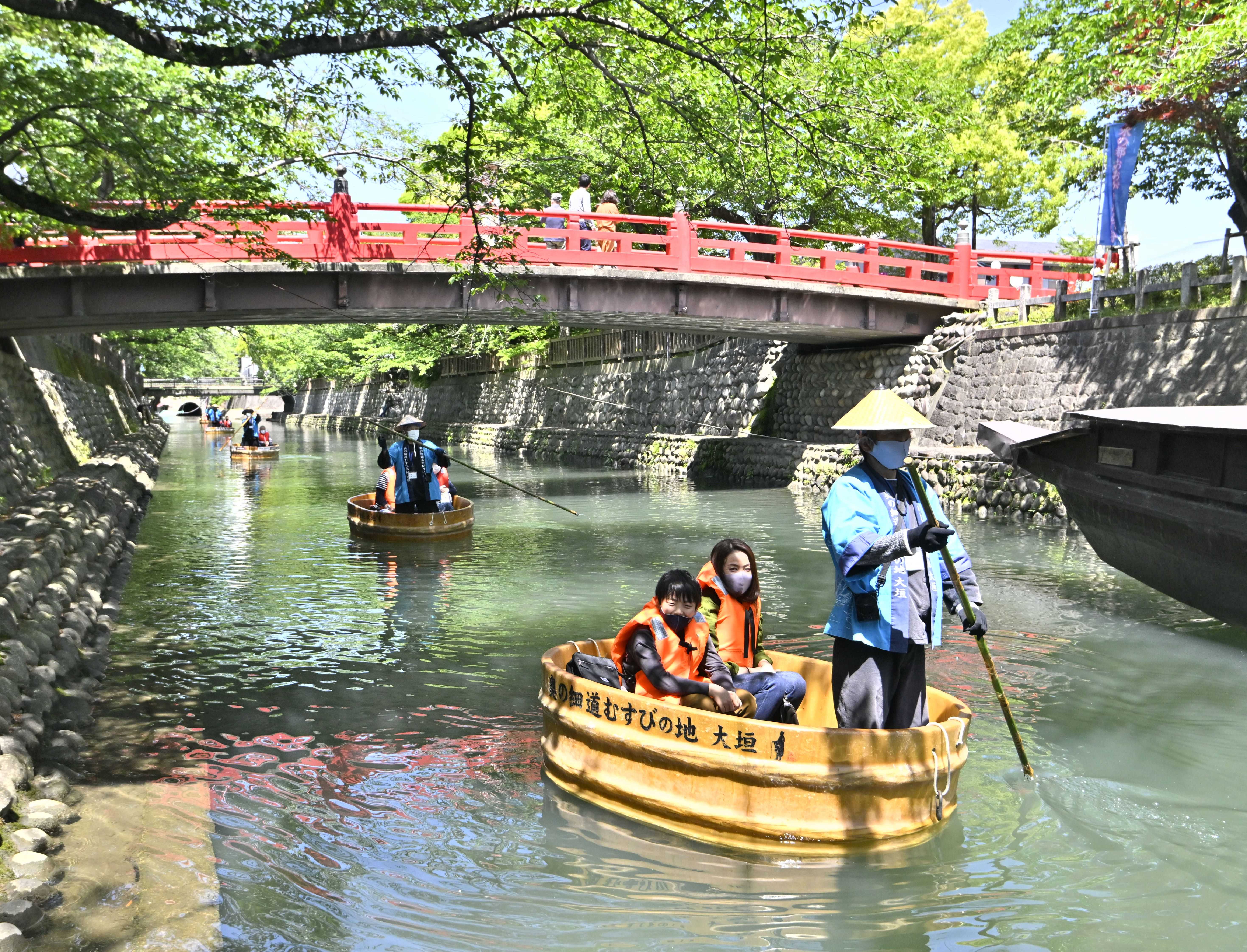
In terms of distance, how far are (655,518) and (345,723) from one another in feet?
43.9

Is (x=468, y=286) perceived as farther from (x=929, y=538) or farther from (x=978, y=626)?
(x=929, y=538)

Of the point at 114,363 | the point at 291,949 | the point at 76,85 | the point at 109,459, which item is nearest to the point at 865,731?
the point at 291,949

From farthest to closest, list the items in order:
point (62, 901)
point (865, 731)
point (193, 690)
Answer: point (193, 690) < point (865, 731) < point (62, 901)

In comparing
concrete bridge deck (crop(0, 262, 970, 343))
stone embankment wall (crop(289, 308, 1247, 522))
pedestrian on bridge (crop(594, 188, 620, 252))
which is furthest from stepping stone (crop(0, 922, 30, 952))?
pedestrian on bridge (crop(594, 188, 620, 252))

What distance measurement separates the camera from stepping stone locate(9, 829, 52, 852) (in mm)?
4914

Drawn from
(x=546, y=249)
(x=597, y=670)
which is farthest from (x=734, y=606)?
(x=546, y=249)

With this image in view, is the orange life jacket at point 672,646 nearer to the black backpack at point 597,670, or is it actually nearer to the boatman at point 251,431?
the black backpack at point 597,670

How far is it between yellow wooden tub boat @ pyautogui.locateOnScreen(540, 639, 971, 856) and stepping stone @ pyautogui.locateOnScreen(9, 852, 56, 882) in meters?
2.85

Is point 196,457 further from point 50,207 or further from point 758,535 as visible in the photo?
point 50,207

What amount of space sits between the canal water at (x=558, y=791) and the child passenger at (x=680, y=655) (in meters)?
0.83

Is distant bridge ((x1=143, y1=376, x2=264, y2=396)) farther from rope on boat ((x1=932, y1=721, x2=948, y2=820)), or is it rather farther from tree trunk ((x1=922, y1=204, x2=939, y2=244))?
rope on boat ((x1=932, y1=721, x2=948, y2=820))

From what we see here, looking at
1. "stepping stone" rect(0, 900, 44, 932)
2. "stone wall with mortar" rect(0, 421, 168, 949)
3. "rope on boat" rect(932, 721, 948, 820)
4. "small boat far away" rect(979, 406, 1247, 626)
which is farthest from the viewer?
"small boat far away" rect(979, 406, 1247, 626)

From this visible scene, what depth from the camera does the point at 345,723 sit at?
26.5 feet

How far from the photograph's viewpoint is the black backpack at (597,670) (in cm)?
678
